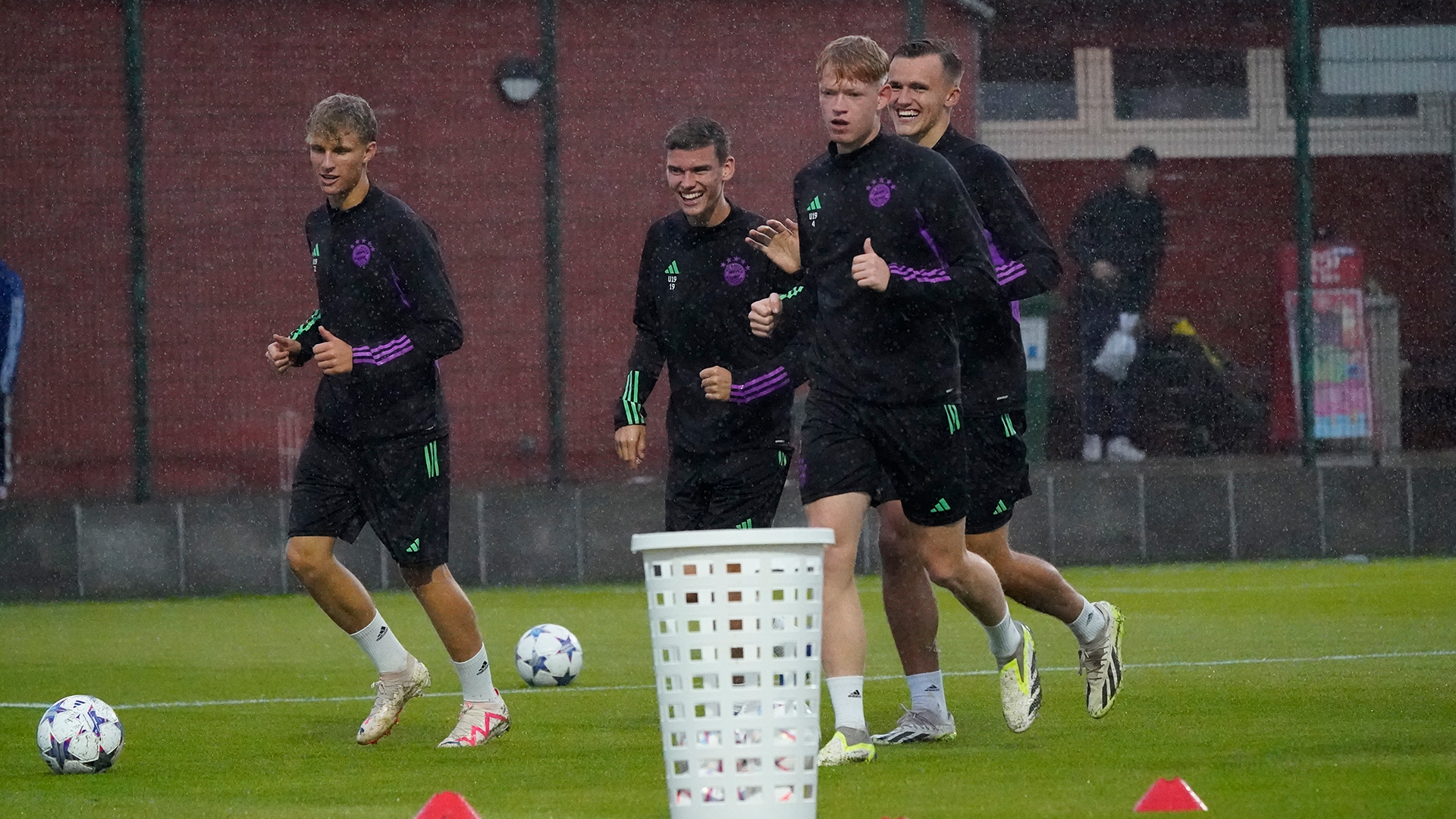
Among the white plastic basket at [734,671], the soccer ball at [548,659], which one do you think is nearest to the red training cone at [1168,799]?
the white plastic basket at [734,671]

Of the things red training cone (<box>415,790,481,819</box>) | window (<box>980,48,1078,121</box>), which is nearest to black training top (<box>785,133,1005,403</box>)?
red training cone (<box>415,790,481,819</box>)

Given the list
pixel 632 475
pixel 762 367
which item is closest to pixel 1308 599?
pixel 632 475

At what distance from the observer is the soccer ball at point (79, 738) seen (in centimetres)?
618

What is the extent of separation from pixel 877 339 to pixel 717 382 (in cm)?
85

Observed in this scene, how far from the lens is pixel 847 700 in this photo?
5984 mm

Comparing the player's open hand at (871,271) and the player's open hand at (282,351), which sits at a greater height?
the player's open hand at (871,271)

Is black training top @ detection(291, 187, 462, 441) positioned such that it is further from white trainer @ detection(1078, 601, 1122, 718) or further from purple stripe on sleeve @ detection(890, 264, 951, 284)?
white trainer @ detection(1078, 601, 1122, 718)

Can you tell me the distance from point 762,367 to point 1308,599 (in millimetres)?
5475

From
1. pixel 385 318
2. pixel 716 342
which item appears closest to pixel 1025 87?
pixel 716 342

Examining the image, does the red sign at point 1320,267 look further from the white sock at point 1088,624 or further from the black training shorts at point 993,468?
the black training shorts at point 993,468

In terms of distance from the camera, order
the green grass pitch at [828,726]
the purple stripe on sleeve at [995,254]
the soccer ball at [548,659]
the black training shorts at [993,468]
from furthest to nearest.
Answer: the soccer ball at [548,659], the black training shorts at [993,468], the purple stripe on sleeve at [995,254], the green grass pitch at [828,726]

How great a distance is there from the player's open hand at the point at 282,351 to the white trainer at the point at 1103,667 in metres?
2.66

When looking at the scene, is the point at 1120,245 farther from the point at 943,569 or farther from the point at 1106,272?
the point at 943,569

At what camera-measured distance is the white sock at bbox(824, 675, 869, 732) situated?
5965 millimetres
